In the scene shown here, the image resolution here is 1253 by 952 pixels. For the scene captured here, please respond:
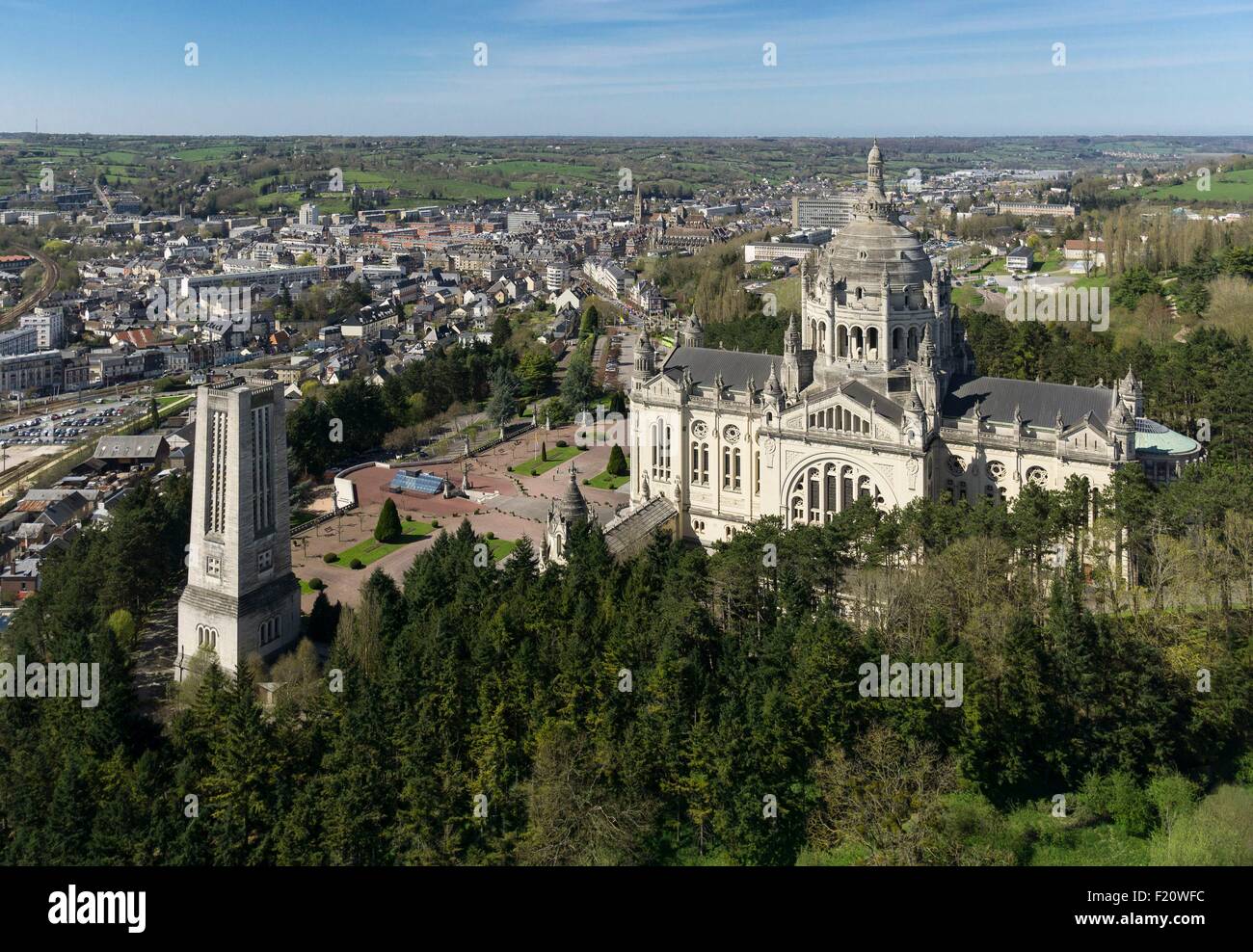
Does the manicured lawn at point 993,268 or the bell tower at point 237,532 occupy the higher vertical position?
the manicured lawn at point 993,268


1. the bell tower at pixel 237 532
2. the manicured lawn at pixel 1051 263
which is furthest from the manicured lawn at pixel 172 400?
the manicured lawn at pixel 1051 263

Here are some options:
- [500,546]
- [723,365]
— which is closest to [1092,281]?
[723,365]

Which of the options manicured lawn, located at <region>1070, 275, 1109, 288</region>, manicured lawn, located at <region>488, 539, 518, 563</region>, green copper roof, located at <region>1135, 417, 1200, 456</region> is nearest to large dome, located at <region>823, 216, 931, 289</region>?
green copper roof, located at <region>1135, 417, 1200, 456</region>

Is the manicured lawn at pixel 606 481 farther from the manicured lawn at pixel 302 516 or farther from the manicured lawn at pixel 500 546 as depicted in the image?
the manicured lawn at pixel 302 516

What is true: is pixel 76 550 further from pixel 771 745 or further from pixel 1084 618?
pixel 1084 618

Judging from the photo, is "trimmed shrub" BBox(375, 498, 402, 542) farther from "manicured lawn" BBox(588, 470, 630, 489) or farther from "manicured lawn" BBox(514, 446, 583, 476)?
"manicured lawn" BBox(514, 446, 583, 476)

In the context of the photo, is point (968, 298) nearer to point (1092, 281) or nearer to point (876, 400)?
point (1092, 281)

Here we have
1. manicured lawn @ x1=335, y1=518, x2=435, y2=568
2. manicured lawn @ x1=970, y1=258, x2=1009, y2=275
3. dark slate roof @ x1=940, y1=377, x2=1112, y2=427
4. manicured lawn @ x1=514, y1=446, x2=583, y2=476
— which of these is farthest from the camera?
manicured lawn @ x1=970, y1=258, x2=1009, y2=275
